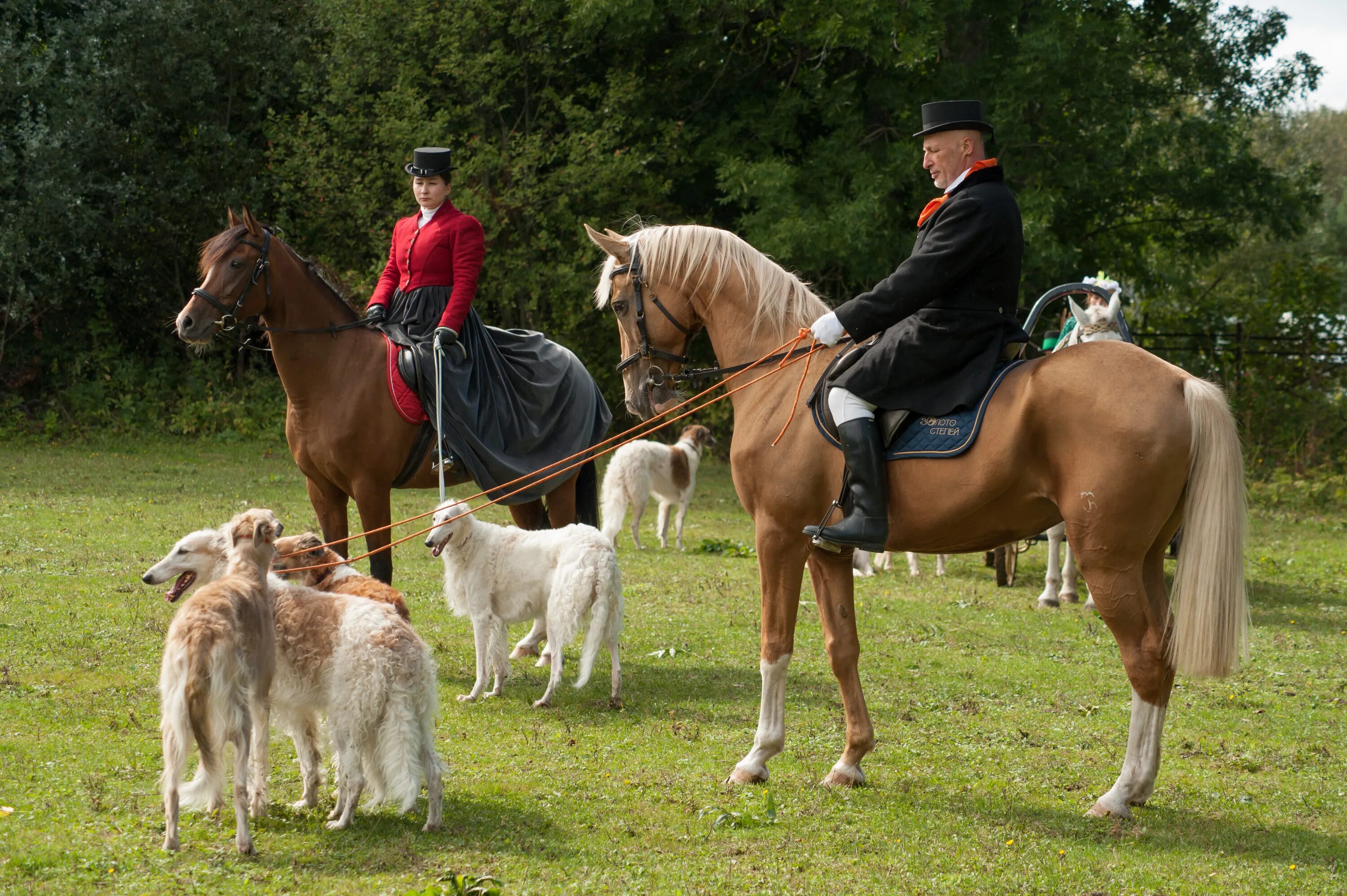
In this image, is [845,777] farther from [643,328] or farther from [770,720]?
[643,328]

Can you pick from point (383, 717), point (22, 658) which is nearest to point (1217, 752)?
point (383, 717)

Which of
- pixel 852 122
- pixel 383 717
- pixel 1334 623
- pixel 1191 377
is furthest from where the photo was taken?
pixel 852 122

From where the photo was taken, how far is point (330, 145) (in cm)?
2347

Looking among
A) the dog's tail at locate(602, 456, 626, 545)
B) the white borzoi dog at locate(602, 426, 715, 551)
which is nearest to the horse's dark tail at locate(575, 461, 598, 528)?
the white borzoi dog at locate(602, 426, 715, 551)

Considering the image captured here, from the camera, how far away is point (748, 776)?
5.92 metres

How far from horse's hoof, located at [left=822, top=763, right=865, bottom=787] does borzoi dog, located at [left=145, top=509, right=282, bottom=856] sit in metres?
2.78

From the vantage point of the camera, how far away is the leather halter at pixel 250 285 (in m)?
7.78

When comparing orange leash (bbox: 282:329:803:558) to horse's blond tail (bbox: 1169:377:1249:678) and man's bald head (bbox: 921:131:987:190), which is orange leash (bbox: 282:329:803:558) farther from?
horse's blond tail (bbox: 1169:377:1249:678)

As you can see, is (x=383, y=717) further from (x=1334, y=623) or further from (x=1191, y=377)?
(x=1334, y=623)

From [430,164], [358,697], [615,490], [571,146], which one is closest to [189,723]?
[358,697]

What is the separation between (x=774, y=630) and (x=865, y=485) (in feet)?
3.14

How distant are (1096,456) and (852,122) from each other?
18652 mm

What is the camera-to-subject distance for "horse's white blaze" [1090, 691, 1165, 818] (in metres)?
5.49

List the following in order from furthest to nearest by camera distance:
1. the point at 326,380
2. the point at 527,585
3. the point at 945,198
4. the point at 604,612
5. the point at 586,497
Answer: the point at 586,497 → the point at 326,380 → the point at 527,585 → the point at 604,612 → the point at 945,198
